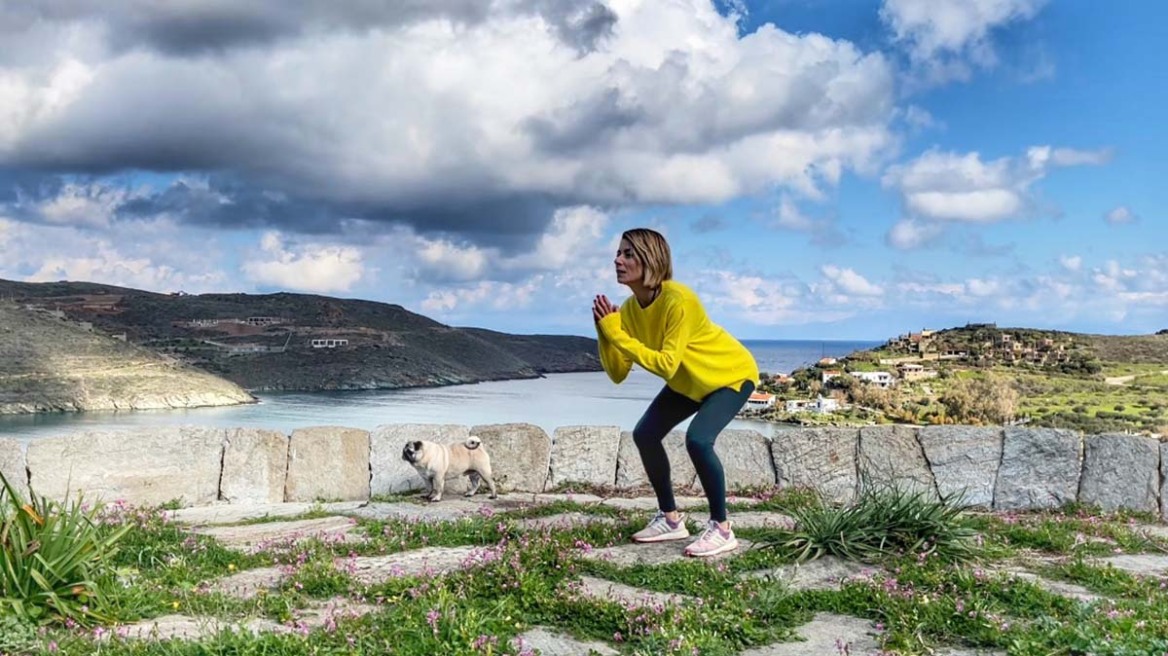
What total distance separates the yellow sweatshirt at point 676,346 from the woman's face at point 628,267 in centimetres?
21

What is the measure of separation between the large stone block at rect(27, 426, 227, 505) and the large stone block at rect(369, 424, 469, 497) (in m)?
1.81

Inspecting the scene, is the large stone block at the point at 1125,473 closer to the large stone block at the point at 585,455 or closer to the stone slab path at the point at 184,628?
the large stone block at the point at 585,455

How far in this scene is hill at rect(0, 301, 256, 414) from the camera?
26.3m

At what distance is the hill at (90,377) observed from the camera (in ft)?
86.2

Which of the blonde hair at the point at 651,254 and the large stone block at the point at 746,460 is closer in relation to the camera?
the blonde hair at the point at 651,254

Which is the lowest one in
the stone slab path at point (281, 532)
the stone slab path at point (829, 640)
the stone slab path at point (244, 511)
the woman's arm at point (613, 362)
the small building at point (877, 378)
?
the stone slab path at point (244, 511)

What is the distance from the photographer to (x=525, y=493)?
10.6 metres

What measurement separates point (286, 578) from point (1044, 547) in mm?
6062

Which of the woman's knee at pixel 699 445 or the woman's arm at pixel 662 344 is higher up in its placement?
the woman's arm at pixel 662 344

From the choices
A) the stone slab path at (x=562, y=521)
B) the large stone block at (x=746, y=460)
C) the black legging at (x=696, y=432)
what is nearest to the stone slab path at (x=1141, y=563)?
the black legging at (x=696, y=432)

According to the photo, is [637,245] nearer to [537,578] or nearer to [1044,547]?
[537,578]

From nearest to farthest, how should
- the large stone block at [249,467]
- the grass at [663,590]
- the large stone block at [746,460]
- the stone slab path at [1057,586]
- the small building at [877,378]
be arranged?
1. the grass at [663,590]
2. the stone slab path at [1057,586]
3. the large stone block at [249,467]
4. the large stone block at [746,460]
5. the small building at [877,378]

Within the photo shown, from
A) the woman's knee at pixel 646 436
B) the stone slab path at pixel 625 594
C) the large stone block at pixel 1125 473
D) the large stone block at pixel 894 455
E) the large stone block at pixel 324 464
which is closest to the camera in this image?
the stone slab path at pixel 625 594

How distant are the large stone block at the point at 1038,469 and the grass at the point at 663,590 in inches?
115
